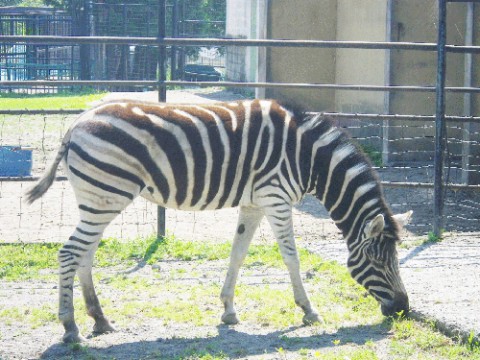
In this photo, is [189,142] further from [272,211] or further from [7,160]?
[7,160]

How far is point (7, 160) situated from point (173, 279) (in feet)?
14.6

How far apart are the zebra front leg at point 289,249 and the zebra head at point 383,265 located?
447mm

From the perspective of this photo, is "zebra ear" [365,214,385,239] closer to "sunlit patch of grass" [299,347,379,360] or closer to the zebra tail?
"sunlit patch of grass" [299,347,379,360]

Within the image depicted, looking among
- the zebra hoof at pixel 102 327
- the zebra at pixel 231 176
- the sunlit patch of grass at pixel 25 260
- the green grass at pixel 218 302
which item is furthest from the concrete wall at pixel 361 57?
the zebra hoof at pixel 102 327

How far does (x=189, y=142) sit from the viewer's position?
6.29 meters

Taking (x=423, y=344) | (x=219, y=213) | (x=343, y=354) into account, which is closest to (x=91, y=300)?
(x=343, y=354)

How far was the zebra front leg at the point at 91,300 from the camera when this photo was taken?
6.03m

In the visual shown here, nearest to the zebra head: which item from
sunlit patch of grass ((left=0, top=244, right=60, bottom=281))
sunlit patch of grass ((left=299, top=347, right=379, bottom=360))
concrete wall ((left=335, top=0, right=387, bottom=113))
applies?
sunlit patch of grass ((left=299, top=347, right=379, bottom=360))

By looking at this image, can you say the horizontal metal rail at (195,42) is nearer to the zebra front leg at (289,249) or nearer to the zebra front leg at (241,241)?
the zebra front leg at (241,241)

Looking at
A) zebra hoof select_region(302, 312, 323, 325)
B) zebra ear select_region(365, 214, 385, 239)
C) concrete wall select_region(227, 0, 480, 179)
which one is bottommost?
zebra hoof select_region(302, 312, 323, 325)

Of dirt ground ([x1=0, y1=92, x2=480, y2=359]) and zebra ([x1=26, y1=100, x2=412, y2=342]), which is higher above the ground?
zebra ([x1=26, y1=100, x2=412, y2=342])

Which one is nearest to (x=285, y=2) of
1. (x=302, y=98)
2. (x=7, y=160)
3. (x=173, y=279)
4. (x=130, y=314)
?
(x=302, y=98)

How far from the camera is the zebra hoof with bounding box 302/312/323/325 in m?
6.20

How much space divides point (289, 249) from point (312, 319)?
53 centimetres
